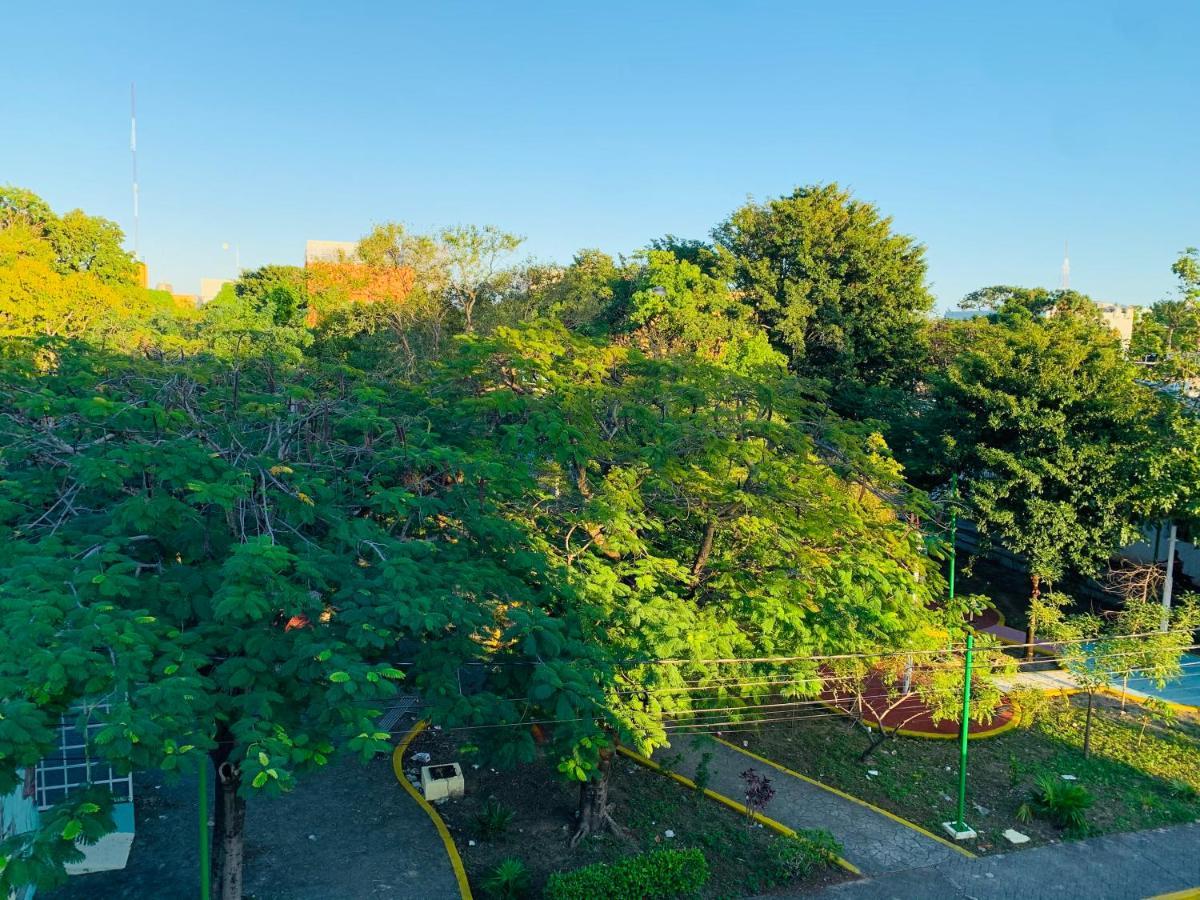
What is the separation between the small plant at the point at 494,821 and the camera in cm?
943

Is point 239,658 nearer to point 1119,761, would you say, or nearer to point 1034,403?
point 1119,761

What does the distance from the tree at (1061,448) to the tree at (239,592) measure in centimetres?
1105

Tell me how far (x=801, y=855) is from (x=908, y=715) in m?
5.27

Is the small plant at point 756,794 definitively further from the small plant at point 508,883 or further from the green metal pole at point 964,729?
the small plant at point 508,883

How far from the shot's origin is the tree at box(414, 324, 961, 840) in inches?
326

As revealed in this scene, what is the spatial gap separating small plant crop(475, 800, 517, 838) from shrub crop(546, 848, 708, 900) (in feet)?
4.07

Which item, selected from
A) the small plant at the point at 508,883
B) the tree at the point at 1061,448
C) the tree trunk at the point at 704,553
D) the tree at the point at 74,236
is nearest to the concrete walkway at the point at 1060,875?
the small plant at the point at 508,883

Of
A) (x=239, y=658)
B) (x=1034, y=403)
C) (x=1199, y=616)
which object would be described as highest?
(x=1034, y=403)

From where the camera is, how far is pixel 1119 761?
12.3 m

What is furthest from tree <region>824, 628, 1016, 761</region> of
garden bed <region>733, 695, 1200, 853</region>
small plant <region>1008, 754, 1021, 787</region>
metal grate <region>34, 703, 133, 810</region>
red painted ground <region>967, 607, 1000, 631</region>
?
metal grate <region>34, 703, 133, 810</region>

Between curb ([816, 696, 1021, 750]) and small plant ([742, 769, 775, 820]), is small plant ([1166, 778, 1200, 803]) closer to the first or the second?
curb ([816, 696, 1021, 750])

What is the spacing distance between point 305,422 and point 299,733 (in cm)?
364

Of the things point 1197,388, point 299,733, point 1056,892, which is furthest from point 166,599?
point 1197,388

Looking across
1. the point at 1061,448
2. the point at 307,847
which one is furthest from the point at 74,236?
the point at 1061,448
